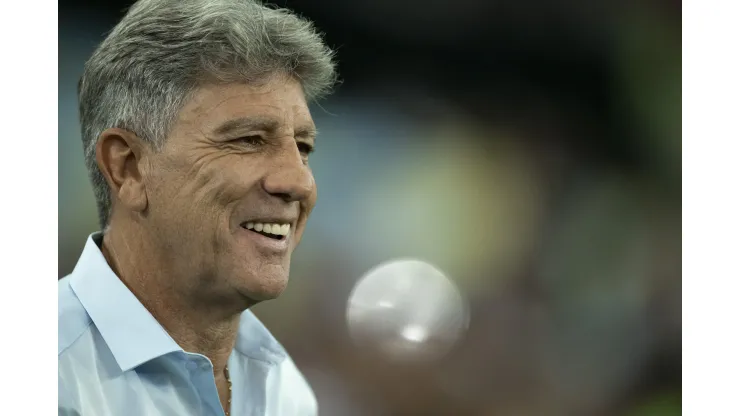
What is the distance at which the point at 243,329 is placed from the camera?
3.17ft

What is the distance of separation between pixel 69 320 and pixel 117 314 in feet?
0.16

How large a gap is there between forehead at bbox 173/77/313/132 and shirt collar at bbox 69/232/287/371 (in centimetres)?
18

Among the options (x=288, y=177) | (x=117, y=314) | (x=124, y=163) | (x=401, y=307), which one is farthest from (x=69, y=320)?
(x=401, y=307)

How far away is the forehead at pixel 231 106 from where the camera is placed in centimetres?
Result: 77

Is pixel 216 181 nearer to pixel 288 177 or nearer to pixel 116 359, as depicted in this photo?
pixel 288 177

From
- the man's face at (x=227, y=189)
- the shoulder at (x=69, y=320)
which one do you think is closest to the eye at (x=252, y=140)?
the man's face at (x=227, y=189)

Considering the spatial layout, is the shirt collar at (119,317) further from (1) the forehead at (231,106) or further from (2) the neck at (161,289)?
(1) the forehead at (231,106)

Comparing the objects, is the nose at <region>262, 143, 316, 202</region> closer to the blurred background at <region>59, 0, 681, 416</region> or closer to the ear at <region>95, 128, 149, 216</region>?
the ear at <region>95, 128, 149, 216</region>

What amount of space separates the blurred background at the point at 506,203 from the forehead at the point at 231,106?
1.10 feet

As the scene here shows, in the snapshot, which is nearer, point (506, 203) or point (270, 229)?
point (270, 229)

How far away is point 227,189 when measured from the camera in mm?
776

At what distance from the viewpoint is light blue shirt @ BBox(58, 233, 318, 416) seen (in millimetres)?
767

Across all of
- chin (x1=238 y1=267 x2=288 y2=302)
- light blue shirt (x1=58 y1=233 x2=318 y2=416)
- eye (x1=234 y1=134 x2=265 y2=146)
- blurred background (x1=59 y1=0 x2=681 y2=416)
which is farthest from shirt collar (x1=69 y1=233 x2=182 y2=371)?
blurred background (x1=59 y1=0 x2=681 y2=416)
